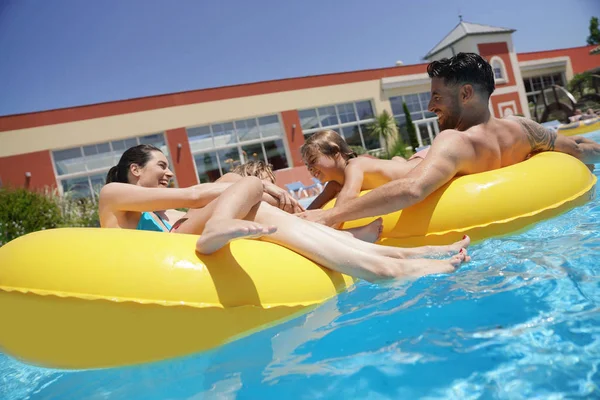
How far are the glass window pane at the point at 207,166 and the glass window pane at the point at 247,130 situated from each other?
1.61 m

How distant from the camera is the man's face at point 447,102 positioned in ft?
11.7

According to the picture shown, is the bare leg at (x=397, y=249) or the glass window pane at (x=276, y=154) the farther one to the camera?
the glass window pane at (x=276, y=154)

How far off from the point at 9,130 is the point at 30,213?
8709mm

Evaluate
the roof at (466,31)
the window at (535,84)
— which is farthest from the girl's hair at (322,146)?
the window at (535,84)

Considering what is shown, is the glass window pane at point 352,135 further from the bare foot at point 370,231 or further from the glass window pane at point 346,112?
the bare foot at point 370,231

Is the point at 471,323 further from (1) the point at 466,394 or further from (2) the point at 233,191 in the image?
(2) the point at 233,191

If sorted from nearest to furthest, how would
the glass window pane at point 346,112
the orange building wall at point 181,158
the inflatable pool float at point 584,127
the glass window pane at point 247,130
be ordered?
the inflatable pool float at point 584,127
the orange building wall at point 181,158
the glass window pane at point 247,130
the glass window pane at point 346,112

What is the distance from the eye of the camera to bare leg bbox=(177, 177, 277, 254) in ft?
6.64

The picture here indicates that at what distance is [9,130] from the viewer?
17.4 m

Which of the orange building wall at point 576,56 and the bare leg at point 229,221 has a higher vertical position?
the orange building wall at point 576,56

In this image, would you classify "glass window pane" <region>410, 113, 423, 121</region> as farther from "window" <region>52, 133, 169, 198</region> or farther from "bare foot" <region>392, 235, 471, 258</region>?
"bare foot" <region>392, 235, 471, 258</region>

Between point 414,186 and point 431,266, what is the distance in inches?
28.5

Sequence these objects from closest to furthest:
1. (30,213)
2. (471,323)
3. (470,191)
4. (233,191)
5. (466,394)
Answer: (466,394), (471,323), (233,191), (470,191), (30,213)

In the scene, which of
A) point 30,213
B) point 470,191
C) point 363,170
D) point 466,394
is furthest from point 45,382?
point 30,213
